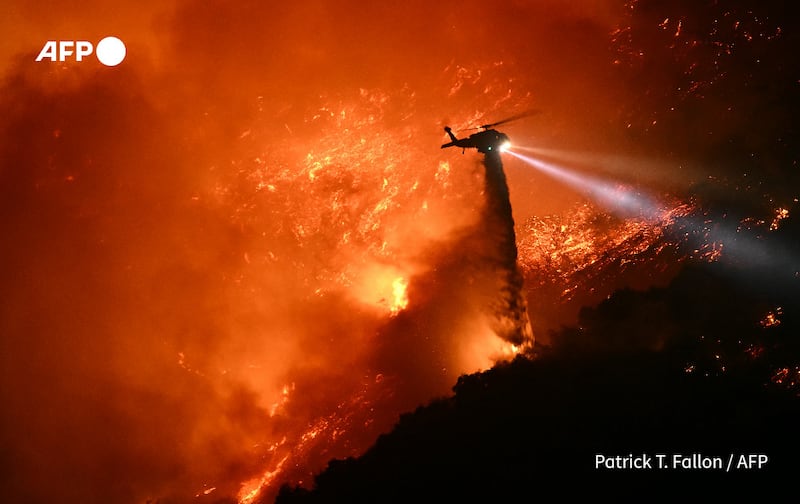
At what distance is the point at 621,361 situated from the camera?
51.5 ft

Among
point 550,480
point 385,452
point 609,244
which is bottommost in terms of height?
point 550,480

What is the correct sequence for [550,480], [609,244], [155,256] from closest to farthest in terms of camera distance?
[550,480], [609,244], [155,256]

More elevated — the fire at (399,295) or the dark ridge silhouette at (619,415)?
the fire at (399,295)

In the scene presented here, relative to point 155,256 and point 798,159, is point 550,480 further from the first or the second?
point 155,256

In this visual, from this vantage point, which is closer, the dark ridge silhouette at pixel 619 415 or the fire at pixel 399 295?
the dark ridge silhouette at pixel 619 415

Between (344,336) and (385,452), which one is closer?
(385,452)

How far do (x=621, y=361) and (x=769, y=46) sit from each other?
47.5 feet

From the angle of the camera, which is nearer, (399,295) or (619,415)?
(619,415)

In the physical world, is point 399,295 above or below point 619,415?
above

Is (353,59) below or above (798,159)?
above

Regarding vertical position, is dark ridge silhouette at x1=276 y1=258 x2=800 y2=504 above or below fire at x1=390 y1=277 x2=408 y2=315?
below

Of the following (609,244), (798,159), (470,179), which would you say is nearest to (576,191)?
(609,244)

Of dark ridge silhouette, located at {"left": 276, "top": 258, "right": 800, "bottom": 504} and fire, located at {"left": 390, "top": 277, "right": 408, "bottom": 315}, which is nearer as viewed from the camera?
dark ridge silhouette, located at {"left": 276, "top": 258, "right": 800, "bottom": 504}

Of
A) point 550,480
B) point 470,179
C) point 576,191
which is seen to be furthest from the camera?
point 470,179
